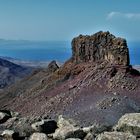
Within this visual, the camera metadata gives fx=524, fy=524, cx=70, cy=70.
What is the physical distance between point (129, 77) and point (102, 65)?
5.88 m

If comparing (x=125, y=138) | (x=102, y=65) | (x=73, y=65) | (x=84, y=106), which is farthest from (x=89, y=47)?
(x=125, y=138)

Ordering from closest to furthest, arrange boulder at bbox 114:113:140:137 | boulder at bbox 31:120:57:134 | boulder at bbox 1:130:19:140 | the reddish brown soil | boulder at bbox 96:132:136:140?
boulder at bbox 96:132:136:140, boulder at bbox 114:113:140:137, boulder at bbox 1:130:19:140, boulder at bbox 31:120:57:134, the reddish brown soil

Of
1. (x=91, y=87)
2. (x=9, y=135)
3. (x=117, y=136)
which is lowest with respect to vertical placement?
(x=9, y=135)

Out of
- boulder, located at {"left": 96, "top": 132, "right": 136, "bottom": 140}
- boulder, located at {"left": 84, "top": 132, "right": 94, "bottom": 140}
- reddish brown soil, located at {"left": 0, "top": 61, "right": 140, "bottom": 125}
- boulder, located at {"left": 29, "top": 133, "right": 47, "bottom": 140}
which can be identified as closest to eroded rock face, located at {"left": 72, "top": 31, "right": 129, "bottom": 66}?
reddish brown soil, located at {"left": 0, "top": 61, "right": 140, "bottom": 125}

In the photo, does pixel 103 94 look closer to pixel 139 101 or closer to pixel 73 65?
pixel 139 101

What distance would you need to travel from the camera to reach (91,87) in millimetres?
61500

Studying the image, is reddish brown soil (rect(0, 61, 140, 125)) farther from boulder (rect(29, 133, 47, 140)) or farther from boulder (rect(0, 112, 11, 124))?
boulder (rect(29, 133, 47, 140))

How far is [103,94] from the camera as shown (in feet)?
191

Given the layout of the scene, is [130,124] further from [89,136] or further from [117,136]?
[89,136]

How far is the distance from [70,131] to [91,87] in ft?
71.0

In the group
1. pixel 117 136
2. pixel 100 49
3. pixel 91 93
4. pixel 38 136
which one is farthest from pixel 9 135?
pixel 100 49

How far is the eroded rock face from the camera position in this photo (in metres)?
65.9

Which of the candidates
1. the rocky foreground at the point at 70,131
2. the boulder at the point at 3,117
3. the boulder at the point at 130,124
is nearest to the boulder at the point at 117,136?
the rocky foreground at the point at 70,131

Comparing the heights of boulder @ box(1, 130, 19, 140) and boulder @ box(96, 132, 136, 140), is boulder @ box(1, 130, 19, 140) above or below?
below
